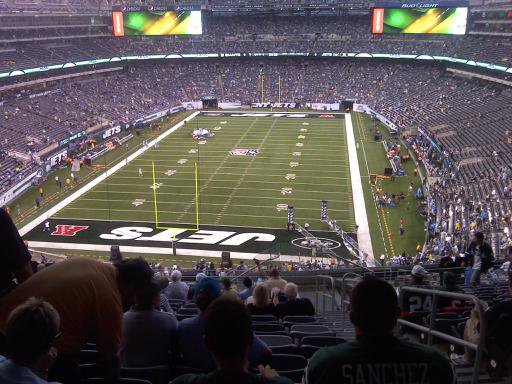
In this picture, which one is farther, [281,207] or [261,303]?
[281,207]

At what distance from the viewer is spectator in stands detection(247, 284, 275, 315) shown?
6461 mm

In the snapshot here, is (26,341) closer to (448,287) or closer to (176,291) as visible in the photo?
(448,287)

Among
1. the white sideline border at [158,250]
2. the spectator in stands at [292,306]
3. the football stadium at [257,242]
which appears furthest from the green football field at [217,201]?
the spectator in stands at [292,306]

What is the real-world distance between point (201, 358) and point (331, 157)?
3352 centimetres

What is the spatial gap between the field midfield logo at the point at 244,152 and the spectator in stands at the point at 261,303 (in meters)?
30.8

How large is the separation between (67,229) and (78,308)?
2306cm

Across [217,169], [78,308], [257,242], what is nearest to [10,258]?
[78,308]

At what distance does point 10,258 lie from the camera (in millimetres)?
3559

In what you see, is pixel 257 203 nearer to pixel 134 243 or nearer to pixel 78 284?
pixel 134 243

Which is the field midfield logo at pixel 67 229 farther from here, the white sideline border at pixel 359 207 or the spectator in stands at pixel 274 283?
the spectator in stands at pixel 274 283

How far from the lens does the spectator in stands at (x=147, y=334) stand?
3721mm

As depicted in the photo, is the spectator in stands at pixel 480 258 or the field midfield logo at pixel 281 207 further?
the field midfield logo at pixel 281 207

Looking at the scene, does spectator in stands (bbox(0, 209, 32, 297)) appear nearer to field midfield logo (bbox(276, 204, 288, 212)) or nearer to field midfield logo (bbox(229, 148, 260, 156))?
field midfield logo (bbox(276, 204, 288, 212))

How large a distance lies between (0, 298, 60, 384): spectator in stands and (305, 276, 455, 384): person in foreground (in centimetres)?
128
